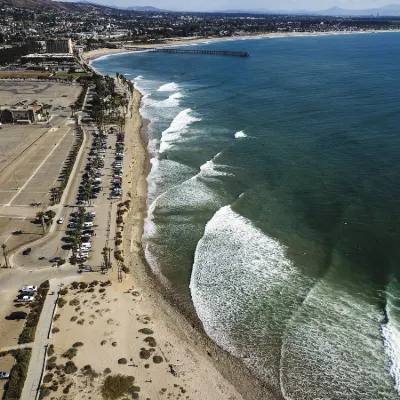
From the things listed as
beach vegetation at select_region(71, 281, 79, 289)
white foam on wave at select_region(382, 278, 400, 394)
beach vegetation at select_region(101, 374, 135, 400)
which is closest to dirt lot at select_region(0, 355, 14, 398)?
beach vegetation at select_region(101, 374, 135, 400)

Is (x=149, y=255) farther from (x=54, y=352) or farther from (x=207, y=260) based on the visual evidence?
(x=54, y=352)

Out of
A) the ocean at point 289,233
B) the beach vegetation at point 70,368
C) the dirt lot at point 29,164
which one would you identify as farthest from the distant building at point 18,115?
the beach vegetation at point 70,368

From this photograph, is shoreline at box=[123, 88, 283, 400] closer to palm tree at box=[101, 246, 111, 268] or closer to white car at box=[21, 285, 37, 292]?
palm tree at box=[101, 246, 111, 268]

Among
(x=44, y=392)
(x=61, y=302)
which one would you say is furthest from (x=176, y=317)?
(x=44, y=392)

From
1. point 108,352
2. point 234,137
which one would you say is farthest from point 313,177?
point 108,352

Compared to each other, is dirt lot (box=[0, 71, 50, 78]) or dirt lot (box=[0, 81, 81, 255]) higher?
dirt lot (box=[0, 71, 50, 78])

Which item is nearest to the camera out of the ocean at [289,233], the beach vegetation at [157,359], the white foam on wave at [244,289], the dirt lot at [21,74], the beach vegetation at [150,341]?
the beach vegetation at [157,359]

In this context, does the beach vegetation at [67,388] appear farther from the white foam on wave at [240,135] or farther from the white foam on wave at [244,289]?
the white foam on wave at [240,135]

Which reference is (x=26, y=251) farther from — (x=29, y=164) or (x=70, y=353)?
(x=29, y=164)

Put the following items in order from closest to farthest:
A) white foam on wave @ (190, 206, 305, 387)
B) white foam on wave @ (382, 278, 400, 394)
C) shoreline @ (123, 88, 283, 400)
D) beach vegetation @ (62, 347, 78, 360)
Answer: shoreline @ (123, 88, 283, 400), white foam on wave @ (382, 278, 400, 394), beach vegetation @ (62, 347, 78, 360), white foam on wave @ (190, 206, 305, 387)
